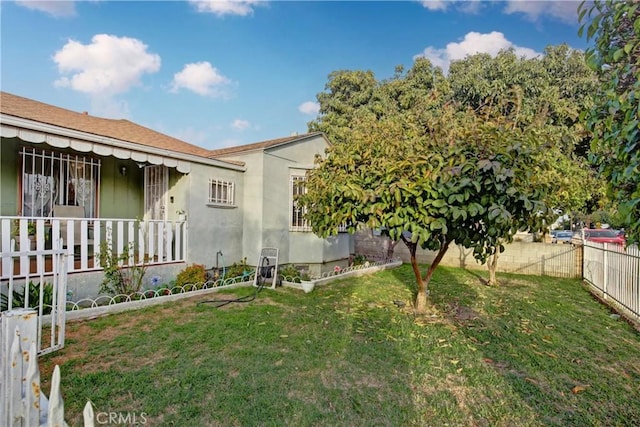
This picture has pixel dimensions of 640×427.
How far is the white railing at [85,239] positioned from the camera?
5430 millimetres

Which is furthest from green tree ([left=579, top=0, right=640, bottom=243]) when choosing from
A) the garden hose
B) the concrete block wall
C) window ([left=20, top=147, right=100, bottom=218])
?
the concrete block wall

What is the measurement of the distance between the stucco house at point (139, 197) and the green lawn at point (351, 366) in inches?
74.5

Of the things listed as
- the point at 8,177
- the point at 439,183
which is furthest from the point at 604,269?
the point at 8,177

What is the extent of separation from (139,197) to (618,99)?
33.5 feet

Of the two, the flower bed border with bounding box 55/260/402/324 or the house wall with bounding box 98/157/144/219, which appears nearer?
the flower bed border with bounding box 55/260/402/324

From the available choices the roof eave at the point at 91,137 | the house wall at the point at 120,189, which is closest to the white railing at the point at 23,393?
the roof eave at the point at 91,137

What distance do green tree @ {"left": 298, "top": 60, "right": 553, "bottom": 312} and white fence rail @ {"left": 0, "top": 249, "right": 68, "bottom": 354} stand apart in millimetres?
3922

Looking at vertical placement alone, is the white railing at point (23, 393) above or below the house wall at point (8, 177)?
below

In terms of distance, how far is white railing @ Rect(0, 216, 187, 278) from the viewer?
17.8 feet

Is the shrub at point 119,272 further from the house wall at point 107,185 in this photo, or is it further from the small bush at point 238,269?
the house wall at point 107,185

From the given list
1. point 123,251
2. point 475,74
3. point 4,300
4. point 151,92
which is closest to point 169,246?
point 123,251

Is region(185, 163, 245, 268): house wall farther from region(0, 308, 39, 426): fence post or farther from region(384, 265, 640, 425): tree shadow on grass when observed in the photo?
region(0, 308, 39, 426): fence post

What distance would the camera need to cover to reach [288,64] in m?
14.2

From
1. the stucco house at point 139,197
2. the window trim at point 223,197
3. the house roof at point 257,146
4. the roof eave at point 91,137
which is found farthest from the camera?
the house roof at point 257,146
